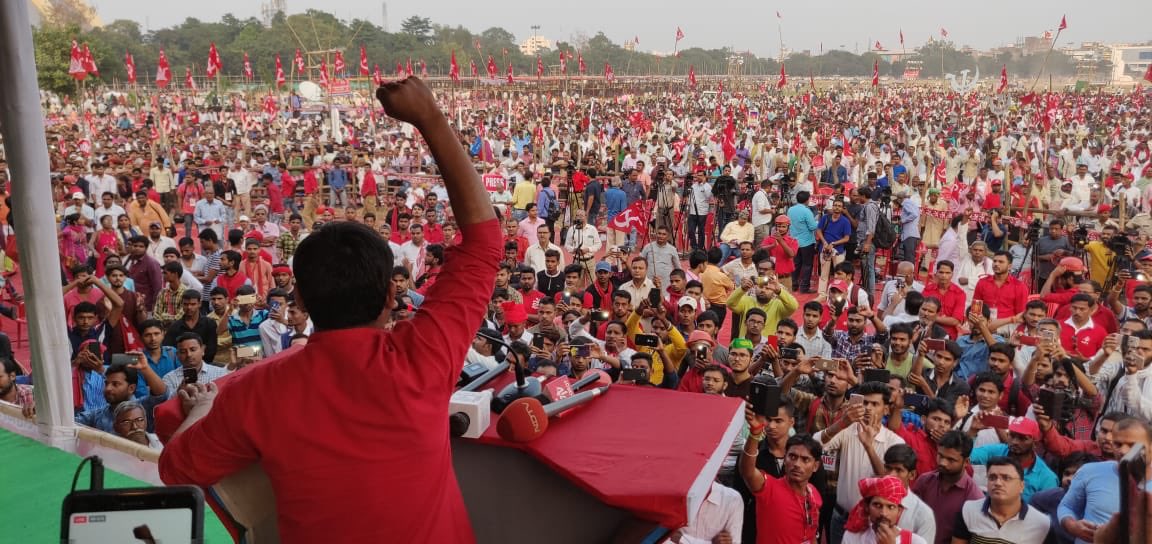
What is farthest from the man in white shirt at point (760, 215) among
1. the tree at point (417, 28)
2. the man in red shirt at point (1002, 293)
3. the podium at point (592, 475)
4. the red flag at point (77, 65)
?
the tree at point (417, 28)

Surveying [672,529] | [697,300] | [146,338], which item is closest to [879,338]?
[697,300]

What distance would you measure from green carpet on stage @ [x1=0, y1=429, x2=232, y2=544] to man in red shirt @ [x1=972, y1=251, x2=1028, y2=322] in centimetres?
606

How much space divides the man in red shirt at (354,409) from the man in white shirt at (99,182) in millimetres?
12623

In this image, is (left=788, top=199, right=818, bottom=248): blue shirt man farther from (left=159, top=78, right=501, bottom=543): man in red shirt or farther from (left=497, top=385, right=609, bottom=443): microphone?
(left=159, top=78, right=501, bottom=543): man in red shirt

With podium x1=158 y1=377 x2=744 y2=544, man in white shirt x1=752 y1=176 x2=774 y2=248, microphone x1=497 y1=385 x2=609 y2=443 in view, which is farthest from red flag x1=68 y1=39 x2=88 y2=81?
microphone x1=497 y1=385 x2=609 y2=443

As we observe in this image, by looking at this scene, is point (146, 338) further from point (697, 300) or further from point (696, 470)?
point (696, 470)

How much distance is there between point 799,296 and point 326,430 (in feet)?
29.5

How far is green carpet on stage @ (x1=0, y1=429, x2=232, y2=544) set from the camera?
2676mm

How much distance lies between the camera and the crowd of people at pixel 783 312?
3.93m

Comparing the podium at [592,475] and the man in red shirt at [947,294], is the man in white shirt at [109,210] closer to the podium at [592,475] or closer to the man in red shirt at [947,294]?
the man in red shirt at [947,294]

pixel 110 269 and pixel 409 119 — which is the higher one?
pixel 409 119

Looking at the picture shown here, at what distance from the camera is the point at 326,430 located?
4.34 feet

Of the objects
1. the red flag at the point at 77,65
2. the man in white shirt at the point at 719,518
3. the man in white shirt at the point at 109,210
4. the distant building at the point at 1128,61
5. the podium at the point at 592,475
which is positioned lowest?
the man in white shirt at the point at 719,518

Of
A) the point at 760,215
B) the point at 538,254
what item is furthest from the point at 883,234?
the point at 538,254
